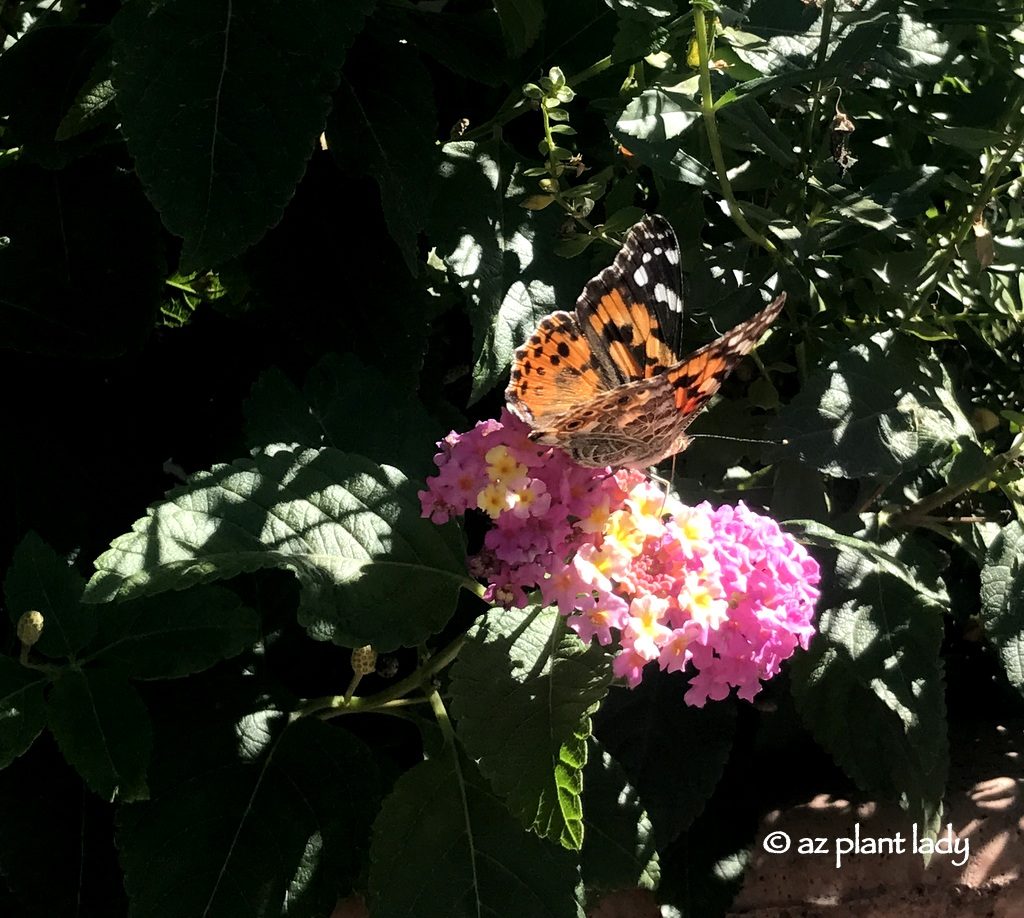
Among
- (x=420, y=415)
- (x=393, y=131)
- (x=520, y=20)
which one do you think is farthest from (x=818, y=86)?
(x=420, y=415)

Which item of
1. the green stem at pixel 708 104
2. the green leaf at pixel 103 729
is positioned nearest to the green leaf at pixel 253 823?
the green leaf at pixel 103 729

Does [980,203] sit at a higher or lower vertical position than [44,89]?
lower

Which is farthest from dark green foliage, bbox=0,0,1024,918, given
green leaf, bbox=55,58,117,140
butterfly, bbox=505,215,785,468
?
butterfly, bbox=505,215,785,468

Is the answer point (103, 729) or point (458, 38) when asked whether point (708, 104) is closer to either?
point (458, 38)

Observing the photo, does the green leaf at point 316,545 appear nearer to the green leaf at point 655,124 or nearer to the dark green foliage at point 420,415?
the dark green foliage at point 420,415

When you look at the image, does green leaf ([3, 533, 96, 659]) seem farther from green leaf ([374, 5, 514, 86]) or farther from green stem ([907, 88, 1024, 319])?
green stem ([907, 88, 1024, 319])

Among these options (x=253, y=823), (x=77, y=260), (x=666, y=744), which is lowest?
(x=666, y=744)
